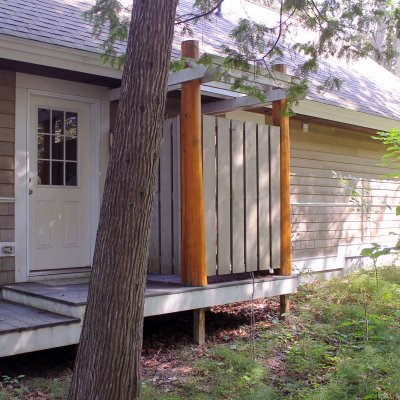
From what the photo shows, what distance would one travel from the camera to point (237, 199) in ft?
21.3

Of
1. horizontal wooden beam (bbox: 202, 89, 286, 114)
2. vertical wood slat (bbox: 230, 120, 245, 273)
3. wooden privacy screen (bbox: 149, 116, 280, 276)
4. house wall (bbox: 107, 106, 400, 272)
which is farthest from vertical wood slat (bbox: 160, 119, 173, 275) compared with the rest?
house wall (bbox: 107, 106, 400, 272)

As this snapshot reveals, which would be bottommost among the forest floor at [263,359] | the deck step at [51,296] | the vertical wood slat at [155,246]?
the forest floor at [263,359]

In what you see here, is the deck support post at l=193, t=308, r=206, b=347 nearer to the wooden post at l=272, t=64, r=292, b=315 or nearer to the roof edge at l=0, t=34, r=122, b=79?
the wooden post at l=272, t=64, r=292, b=315

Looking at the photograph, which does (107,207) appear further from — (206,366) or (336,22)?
(336,22)

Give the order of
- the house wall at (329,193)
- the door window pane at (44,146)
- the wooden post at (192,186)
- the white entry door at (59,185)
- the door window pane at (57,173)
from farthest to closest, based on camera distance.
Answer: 1. the house wall at (329,193)
2. the door window pane at (57,173)
3. the door window pane at (44,146)
4. the white entry door at (59,185)
5. the wooden post at (192,186)

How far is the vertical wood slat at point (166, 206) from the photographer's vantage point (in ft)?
20.9

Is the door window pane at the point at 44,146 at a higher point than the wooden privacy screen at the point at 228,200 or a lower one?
higher

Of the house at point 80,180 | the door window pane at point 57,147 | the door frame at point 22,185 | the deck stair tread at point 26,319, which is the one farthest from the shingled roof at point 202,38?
the deck stair tread at point 26,319

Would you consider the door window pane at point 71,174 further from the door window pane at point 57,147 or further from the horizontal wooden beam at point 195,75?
the horizontal wooden beam at point 195,75

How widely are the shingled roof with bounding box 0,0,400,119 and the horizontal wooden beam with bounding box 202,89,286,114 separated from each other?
0.95 meters

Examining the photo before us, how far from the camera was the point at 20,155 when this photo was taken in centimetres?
643

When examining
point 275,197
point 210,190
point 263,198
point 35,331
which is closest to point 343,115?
point 275,197

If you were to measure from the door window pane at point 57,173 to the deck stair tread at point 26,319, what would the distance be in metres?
1.83

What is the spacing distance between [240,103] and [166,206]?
1.95 metres
